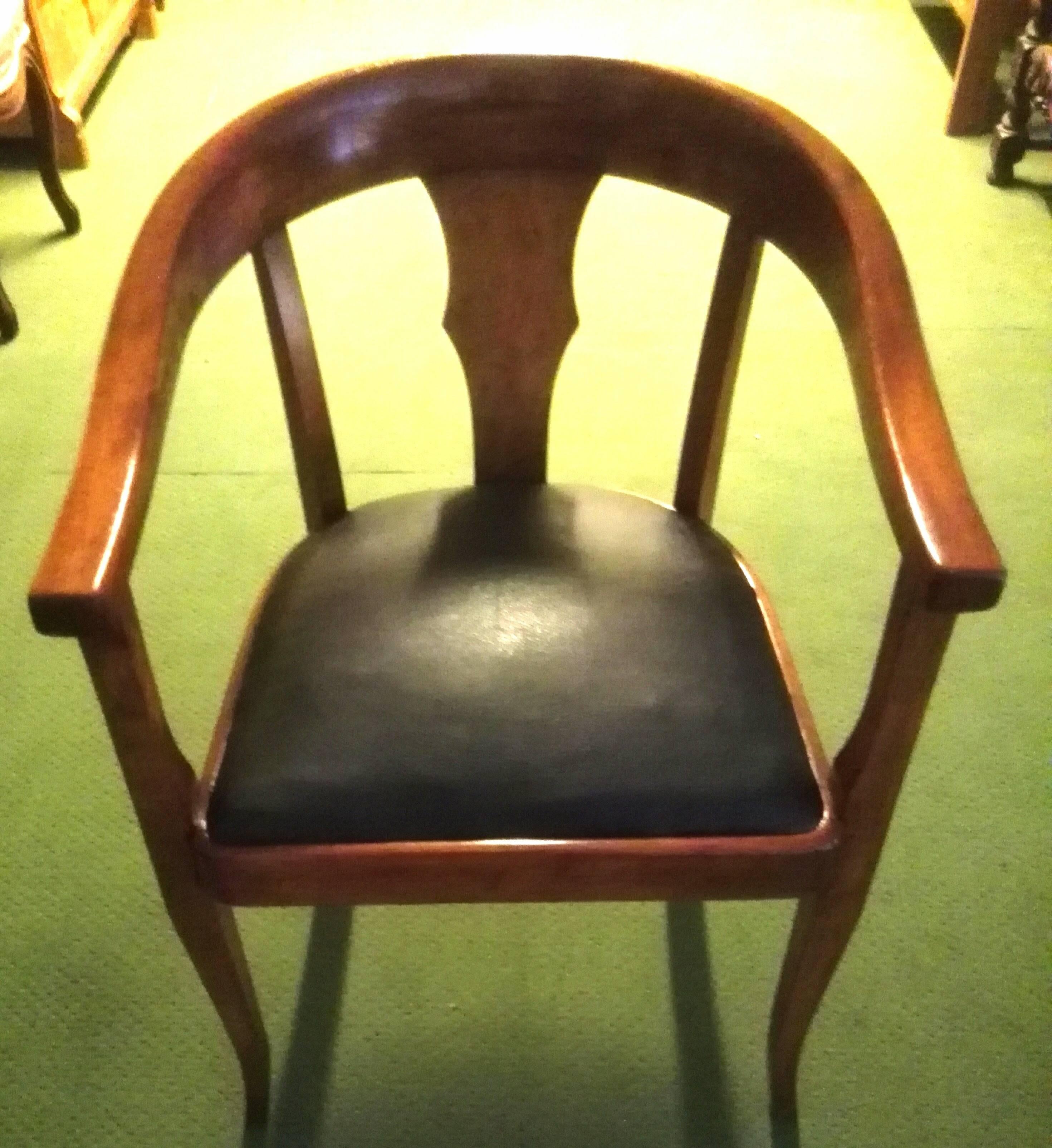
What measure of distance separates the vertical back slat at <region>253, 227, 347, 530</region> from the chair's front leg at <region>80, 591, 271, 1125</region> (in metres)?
0.31

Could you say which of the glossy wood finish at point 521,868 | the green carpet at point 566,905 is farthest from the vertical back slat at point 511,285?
the green carpet at point 566,905

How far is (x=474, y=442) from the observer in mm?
1036

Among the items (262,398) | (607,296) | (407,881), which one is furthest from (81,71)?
(407,881)

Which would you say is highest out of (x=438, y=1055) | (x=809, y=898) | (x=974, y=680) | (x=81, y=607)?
(x=81, y=607)

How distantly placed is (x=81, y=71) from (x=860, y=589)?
A: 184cm

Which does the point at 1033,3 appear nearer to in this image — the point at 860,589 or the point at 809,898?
the point at 860,589

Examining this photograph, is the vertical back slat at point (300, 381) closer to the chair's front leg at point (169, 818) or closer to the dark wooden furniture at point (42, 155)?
the chair's front leg at point (169, 818)

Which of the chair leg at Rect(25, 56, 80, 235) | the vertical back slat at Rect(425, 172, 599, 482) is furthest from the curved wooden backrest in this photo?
the chair leg at Rect(25, 56, 80, 235)

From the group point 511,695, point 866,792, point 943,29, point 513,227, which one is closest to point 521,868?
point 511,695

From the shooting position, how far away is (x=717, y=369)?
3.25ft

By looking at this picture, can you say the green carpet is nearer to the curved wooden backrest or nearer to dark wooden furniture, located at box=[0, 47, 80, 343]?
dark wooden furniture, located at box=[0, 47, 80, 343]

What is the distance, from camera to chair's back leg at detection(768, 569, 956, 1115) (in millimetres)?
680

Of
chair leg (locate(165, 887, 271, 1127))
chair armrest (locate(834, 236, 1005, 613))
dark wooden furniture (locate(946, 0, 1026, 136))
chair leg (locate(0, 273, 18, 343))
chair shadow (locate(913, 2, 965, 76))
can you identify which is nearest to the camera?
chair armrest (locate(834, 236, 1005, 613))

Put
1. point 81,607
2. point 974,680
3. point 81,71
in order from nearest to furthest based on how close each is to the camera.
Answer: point 81,607 < point 974,680 < point 81,71
